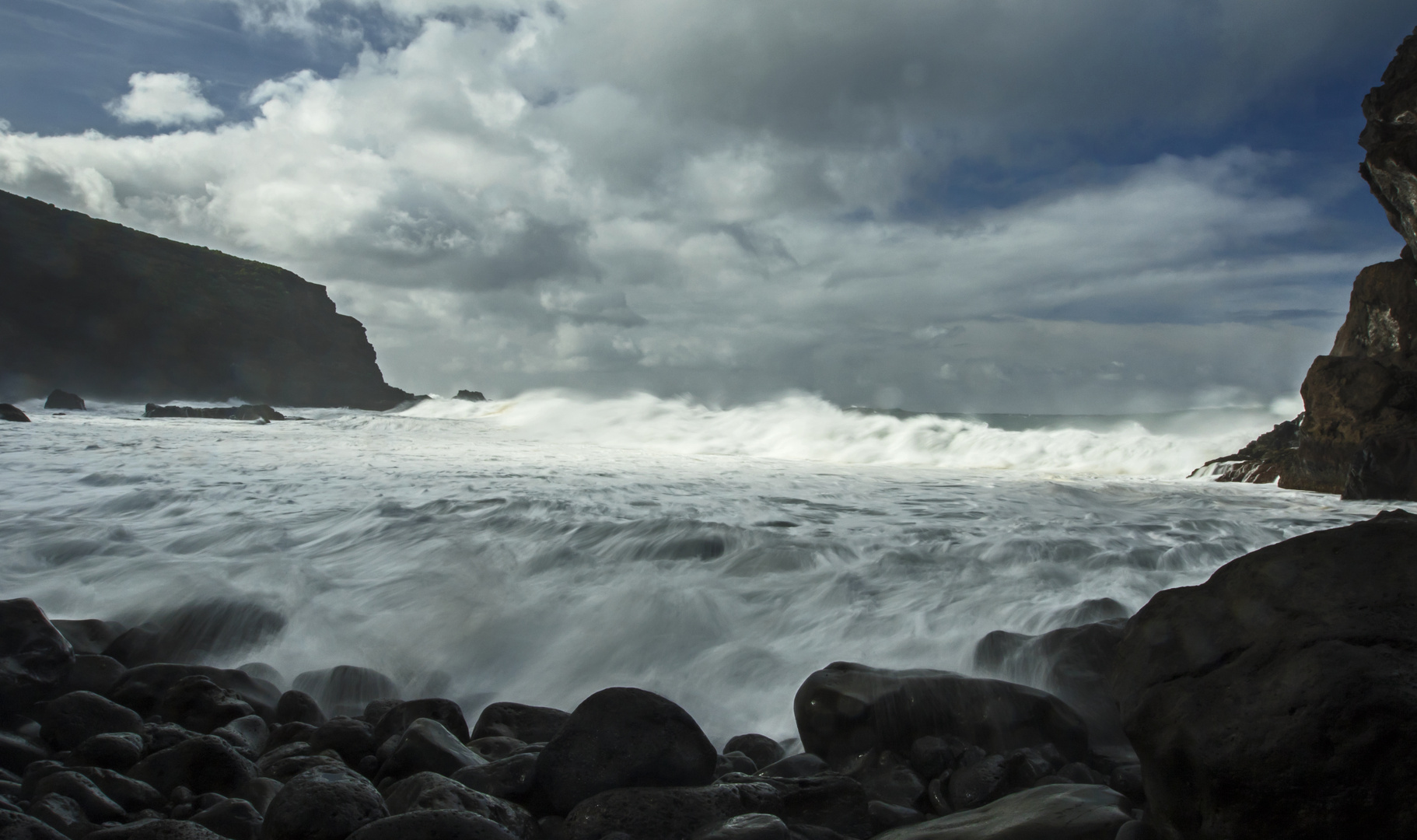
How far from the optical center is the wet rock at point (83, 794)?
2.04 m

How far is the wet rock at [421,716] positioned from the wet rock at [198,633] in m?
1.57

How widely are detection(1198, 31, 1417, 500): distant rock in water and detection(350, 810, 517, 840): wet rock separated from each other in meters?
10.6

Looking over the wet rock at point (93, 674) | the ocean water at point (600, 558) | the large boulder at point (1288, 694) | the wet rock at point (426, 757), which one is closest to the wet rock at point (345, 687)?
the ocean water at point (600, 558)

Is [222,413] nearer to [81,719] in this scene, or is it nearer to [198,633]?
[198,633]

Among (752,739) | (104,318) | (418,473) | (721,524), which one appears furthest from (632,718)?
(104,318)

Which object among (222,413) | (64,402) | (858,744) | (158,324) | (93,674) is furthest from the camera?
(158,324)

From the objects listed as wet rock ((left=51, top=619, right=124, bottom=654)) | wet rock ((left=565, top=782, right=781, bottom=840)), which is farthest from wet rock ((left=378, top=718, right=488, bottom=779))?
wet rock ((left=51, top=619, right=124, bottom=654))

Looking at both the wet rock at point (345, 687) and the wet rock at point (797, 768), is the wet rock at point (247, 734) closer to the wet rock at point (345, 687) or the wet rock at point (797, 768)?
the wet rock at point (345, 687)

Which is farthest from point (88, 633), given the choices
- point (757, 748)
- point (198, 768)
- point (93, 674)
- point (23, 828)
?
point (757, 748)

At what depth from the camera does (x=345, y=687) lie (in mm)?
3404

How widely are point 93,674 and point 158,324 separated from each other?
2046 inches

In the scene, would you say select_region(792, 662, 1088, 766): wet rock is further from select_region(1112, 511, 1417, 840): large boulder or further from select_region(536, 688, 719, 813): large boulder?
select_region(1112, 511, 1417, 840): large boulder

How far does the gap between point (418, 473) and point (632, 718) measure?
8069 millimetres

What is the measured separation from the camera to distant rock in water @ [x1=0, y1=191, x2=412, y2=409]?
40.1 metres
